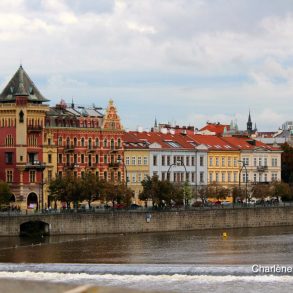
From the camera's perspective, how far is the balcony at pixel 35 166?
12594 cm

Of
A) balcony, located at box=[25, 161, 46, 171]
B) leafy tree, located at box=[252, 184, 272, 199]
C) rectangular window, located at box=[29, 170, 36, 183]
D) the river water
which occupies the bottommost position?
the river water

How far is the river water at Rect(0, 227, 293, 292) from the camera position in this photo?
175 feet

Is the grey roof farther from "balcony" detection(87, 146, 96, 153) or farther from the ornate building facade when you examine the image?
"balcony" detection(87, 146, 96, 153)

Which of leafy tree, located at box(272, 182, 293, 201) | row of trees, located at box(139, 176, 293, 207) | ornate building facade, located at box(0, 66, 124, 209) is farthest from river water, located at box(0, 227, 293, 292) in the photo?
leafy tree, located at box(272, 182, 293, 201)

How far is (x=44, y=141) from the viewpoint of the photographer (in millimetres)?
128875

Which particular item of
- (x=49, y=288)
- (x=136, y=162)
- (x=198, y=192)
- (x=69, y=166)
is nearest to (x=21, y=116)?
(x=69, y=166)

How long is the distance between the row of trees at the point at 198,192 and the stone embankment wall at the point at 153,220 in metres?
6.49

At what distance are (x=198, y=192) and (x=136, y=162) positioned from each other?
353 inches

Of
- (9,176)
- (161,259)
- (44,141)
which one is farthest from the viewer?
(44,141)

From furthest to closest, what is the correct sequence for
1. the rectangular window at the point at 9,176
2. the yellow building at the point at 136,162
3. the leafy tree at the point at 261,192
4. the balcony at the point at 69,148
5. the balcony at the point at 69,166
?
the leafy tree at the point at 261,192 < the yellow building at the point at 136,162 < the balcony at the point at 69,166 < the balcony at the point at 69,148 < the rectangular window at the point at 9,176

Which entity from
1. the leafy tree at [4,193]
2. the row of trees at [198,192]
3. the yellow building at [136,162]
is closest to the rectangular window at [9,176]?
the leafy tree at [4,193]

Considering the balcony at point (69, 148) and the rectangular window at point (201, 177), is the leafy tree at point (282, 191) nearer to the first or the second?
the rectangular window at point (201, 177)

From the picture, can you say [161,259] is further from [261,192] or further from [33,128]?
[261,192]

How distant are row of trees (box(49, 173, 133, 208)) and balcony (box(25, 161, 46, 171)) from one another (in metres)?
6.46
